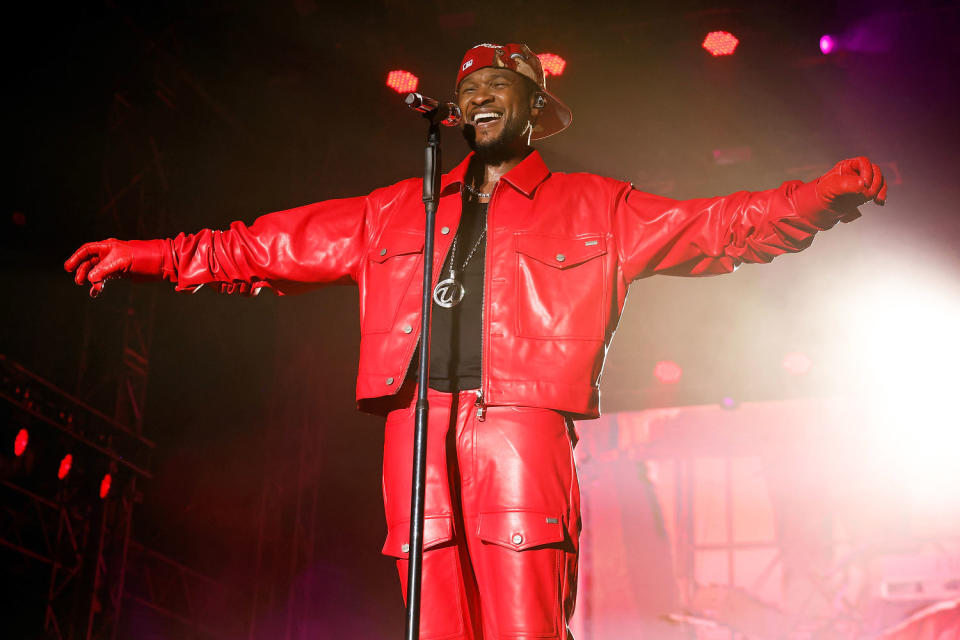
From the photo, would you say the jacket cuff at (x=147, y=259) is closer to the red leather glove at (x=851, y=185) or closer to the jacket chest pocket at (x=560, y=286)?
the jacket chest pocket at (x=560, y=286)

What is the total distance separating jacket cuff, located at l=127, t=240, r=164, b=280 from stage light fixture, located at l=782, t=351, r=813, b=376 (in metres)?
5.64

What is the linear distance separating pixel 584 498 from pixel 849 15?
3.87m

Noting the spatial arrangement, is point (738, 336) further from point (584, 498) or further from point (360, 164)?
point (360, 164)

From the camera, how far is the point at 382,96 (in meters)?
7.49

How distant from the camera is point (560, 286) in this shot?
282 centimetres

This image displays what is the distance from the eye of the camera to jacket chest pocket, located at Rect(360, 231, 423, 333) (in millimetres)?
2902

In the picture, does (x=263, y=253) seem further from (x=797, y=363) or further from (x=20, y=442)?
(x=797, y=363)

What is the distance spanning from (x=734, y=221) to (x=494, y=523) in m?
1.06

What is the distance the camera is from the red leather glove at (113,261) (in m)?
3.05

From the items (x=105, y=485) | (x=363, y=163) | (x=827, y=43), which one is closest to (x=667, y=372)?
(x=827, y=43)

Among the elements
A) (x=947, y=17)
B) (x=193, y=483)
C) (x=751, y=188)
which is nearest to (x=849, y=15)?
(x=947, y=17)

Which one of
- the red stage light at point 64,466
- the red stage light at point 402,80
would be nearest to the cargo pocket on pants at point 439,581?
the red stage light at point 64,466

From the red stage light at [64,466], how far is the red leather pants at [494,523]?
148 inches

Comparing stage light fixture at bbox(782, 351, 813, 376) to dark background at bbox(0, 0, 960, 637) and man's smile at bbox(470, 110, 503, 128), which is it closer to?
dark background at bbox(0, 0, 960, 637)
